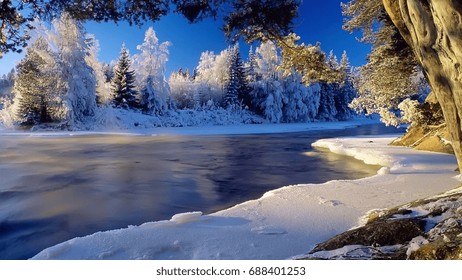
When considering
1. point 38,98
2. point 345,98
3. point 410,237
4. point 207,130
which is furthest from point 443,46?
point 38,98

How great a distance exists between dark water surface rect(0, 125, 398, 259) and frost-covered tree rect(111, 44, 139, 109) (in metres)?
10.5

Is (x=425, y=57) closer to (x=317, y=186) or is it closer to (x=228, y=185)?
(x=317, y=186)

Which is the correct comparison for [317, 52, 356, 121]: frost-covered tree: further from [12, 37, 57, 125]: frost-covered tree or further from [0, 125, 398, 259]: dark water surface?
[12, 37, 57, 125]: frost-covered tree

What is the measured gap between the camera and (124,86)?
2284 centimetres

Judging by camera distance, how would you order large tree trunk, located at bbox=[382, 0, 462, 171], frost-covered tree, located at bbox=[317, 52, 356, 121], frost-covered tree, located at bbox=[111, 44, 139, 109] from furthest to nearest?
1. frost-covered tree, located at bbox=[111, 44, 139, 109]
2. frost-covered tree, located at bbox=[317, 52, 356, 121]
3. large tree trunk, located at bbox=[382, 0, 462, 171]

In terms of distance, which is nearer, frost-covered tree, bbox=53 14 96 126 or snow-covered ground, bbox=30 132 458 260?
snow-covered ground, bbox=30 132 458 260

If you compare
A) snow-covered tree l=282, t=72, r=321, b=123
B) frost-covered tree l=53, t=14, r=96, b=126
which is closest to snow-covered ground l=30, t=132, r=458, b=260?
snow-covered tree l=282, t=72, r=321, b=123

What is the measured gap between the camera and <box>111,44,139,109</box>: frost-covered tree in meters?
22.1

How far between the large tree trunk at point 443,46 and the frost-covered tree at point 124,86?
2059 centimetres

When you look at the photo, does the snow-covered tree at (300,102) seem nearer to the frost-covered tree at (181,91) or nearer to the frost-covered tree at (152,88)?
the frost-covered tree at (181,91)

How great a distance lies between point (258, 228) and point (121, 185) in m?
4.60

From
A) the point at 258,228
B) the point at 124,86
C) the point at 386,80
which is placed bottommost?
the point at 258,228

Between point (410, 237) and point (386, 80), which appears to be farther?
point (386, 80)

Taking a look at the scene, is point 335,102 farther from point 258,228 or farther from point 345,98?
point 258,228
